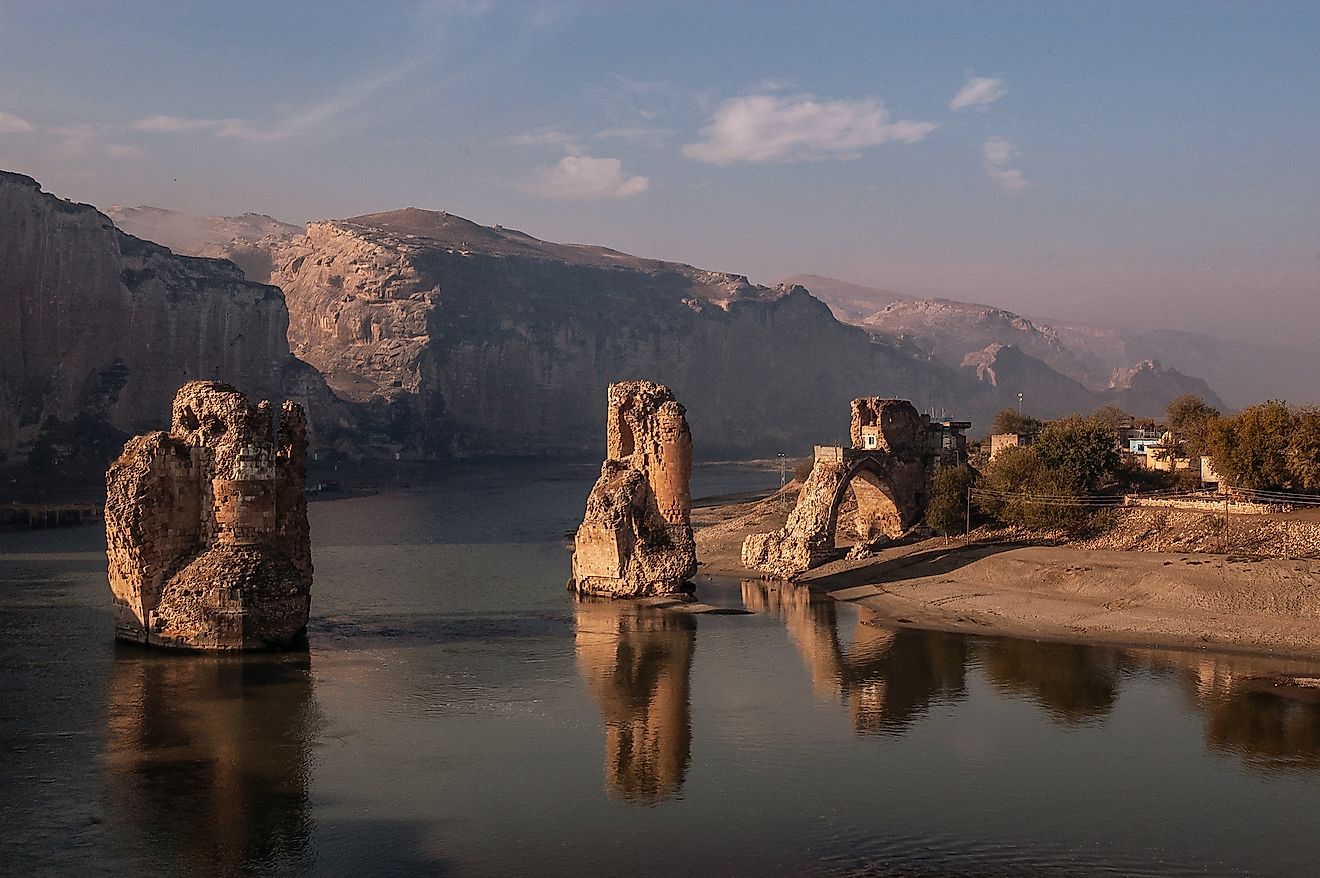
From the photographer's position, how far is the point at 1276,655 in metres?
37.2

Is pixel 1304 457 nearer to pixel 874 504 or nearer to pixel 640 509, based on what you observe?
pixel 874 504

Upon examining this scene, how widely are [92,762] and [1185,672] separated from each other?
90.2 feet

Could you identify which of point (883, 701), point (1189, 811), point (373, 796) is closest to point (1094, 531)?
point (883, 701)

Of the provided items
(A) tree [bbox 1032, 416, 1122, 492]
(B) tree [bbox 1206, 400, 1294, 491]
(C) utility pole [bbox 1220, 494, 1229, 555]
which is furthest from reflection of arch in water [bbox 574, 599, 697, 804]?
(B) tree [bbox 1206, 400, 1294, 491]

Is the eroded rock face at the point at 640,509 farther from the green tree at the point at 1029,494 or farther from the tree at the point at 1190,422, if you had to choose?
the tree at the point at 1190,422

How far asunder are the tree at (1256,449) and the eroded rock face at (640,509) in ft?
73.3

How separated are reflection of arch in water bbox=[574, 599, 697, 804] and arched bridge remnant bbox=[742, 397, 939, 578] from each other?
1106cm

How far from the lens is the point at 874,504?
62.8m

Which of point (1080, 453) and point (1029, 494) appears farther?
point (1080, 453)

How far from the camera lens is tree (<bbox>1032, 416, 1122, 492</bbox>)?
56062 millimetres

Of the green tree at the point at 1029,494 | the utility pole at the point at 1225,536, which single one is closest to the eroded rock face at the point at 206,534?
the green tree at the point at 1029,494

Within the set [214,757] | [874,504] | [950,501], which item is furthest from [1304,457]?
[214,757]

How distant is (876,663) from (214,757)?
1866 cm

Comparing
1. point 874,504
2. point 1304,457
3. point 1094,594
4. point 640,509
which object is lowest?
point 1094,594
